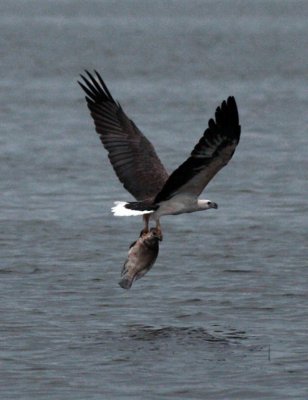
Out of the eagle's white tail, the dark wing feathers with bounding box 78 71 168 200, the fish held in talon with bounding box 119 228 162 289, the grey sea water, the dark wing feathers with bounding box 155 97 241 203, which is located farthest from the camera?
the dark wing feathers with bounding box 78 71 168 200

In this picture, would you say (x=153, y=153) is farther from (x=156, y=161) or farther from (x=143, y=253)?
(x=143, y=253)

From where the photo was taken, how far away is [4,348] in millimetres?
11344

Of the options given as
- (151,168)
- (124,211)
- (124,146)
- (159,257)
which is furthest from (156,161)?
(159,257)

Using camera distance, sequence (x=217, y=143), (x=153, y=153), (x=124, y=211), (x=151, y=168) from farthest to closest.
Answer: (x=153, y=153) < (x=151, y=168) < (x=124, y=211) < (x=217, y=143)

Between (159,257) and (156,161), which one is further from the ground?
(156,161)

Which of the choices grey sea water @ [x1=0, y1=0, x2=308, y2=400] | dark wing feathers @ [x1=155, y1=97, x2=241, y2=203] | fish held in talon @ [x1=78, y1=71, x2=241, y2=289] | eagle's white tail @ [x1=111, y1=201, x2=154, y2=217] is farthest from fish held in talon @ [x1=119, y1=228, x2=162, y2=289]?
dark wing feathers @ [x1=155, y1=97, x2=241, y2=203]

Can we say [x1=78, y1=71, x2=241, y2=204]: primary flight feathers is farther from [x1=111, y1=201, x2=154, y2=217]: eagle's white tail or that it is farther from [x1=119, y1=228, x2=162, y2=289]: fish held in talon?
[x1=119, y1=228, x2=162, y2=289]: fish held in talon

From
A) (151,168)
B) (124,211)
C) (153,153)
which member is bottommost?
(124,211)

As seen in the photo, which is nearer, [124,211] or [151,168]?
[124,211]

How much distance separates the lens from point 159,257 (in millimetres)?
15039

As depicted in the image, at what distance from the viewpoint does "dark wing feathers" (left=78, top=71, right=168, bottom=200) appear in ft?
43.8

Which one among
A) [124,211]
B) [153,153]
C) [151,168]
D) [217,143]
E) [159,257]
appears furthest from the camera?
[159,257]

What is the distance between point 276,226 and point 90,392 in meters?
6.87

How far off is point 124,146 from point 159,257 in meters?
1.66
